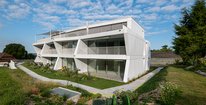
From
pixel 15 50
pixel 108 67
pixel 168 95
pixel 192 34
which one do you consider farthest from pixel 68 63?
pixel 15 50

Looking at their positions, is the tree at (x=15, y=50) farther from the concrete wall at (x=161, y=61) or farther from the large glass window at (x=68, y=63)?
the concrete wall at (x=161, y=61)

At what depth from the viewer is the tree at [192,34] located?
29775 mm

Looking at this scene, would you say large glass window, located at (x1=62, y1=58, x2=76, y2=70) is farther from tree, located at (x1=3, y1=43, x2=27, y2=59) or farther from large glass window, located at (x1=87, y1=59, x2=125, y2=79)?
tree, located at (x1=3, y1=43, x2=27, y2=59)

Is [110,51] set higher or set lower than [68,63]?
higher

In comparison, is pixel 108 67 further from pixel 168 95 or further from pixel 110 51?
Answer: pixel 168 95

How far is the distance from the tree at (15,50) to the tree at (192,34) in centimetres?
6403

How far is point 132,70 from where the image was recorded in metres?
21.8

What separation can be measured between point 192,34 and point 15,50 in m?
68.0

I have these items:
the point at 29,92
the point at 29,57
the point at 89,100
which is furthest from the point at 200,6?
the point at 29,57

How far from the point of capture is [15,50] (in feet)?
250

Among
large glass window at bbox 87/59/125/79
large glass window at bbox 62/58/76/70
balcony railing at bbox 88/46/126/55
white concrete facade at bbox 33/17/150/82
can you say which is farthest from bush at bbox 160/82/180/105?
large glass window at bbox 62/58/76/70

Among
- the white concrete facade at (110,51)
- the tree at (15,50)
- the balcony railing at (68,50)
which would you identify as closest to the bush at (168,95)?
the white concrete facade at (110,51)

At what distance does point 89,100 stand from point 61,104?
1964mm

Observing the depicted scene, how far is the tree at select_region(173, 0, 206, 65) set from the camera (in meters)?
29.8
